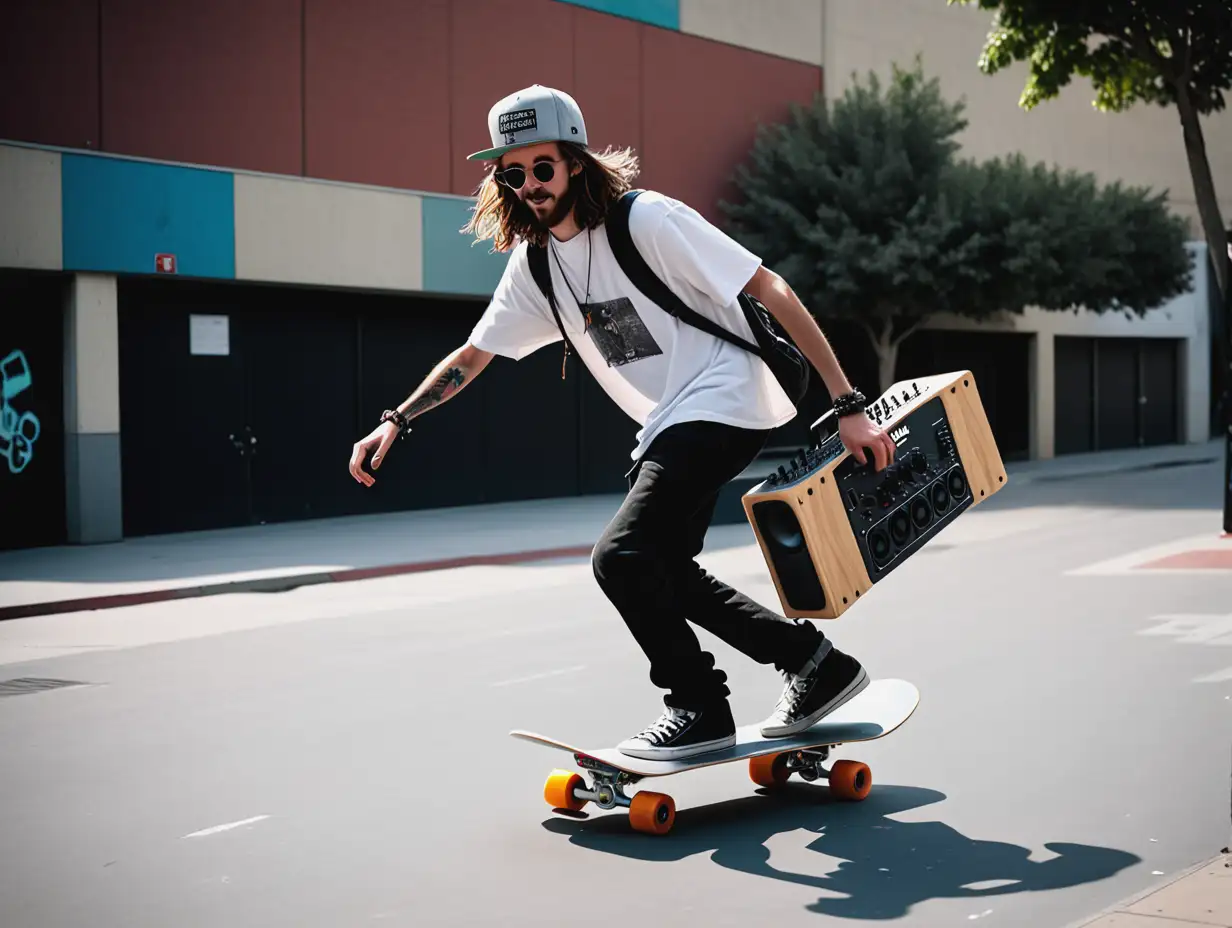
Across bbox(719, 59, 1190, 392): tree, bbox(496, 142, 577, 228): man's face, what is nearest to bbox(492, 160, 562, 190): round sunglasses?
bbox(496, 142, 577, 228): man's face

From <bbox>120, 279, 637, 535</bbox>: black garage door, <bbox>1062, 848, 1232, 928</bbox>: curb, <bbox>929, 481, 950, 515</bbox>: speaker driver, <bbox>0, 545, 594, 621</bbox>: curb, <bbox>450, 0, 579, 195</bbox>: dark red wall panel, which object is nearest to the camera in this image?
<bbox>1062, 848, 1232, 928</bbox>: curb

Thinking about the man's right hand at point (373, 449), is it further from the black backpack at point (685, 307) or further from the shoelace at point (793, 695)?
the shoelace at point (793, 695)

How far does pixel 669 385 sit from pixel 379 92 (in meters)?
14.7

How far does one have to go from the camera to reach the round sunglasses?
4.38 meters

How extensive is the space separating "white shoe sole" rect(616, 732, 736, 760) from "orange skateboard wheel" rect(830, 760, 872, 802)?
0.43 metres

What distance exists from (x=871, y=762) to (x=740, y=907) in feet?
5.60

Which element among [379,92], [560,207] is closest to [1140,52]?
[379,92]

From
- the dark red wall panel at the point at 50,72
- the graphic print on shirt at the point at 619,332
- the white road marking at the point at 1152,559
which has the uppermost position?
the dark red wall panel at the point at 50,72

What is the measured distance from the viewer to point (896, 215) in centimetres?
2395

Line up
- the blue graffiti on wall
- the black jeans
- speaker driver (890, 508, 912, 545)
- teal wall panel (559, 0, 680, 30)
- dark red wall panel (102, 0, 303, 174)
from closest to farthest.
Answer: the black jeans < speaker driver (890, 508, 912, 545) < the blue graffiti on wall < dark red wall panel (102, 0, 303, 174) < teal wall panel (559, 0, 680, 30)

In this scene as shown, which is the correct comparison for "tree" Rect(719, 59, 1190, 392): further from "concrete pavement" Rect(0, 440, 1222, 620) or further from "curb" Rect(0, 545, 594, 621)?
"curb" Rect(0, 545, 594, 621)

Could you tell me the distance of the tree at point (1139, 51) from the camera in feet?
59.4

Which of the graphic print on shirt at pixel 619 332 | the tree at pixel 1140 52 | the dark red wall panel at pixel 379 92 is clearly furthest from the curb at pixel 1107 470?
the graphic print on shirt at pixel 619 332

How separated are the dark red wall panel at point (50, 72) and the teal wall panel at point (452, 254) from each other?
4.66 meters
